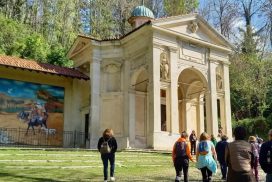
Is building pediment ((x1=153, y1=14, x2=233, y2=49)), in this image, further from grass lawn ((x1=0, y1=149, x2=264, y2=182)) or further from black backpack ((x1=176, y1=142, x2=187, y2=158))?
black backpack ((x1=176, y1=142, x2=187, y2=158))

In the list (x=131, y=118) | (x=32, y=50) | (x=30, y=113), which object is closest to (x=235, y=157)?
(x=131, y=118)

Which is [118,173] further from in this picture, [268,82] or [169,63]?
[268,82]

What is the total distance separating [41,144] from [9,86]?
430cm

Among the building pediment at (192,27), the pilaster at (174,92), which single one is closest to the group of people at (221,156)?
the pilaster at (174,92)

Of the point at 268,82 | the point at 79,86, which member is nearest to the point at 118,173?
the point at 79,86

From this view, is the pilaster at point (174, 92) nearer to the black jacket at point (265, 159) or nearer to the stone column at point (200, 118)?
the stone column at point (200, 118)

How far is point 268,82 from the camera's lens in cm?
3900

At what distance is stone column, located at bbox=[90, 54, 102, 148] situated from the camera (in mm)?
26031

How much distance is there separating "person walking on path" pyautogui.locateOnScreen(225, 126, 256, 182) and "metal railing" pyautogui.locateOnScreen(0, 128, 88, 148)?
20.2 m

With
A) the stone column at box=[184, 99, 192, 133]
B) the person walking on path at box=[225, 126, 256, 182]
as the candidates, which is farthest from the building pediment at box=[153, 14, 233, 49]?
the person walking on path at box=[225, 126, 256, 182]

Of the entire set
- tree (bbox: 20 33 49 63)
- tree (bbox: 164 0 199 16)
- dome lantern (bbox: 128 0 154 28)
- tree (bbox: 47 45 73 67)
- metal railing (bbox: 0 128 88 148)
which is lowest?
metal railing (bbox: 0 128 88 148)

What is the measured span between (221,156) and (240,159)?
575 centimetres

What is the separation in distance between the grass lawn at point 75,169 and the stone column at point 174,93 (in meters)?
7.26

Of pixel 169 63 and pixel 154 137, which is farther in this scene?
pixel 169 63
